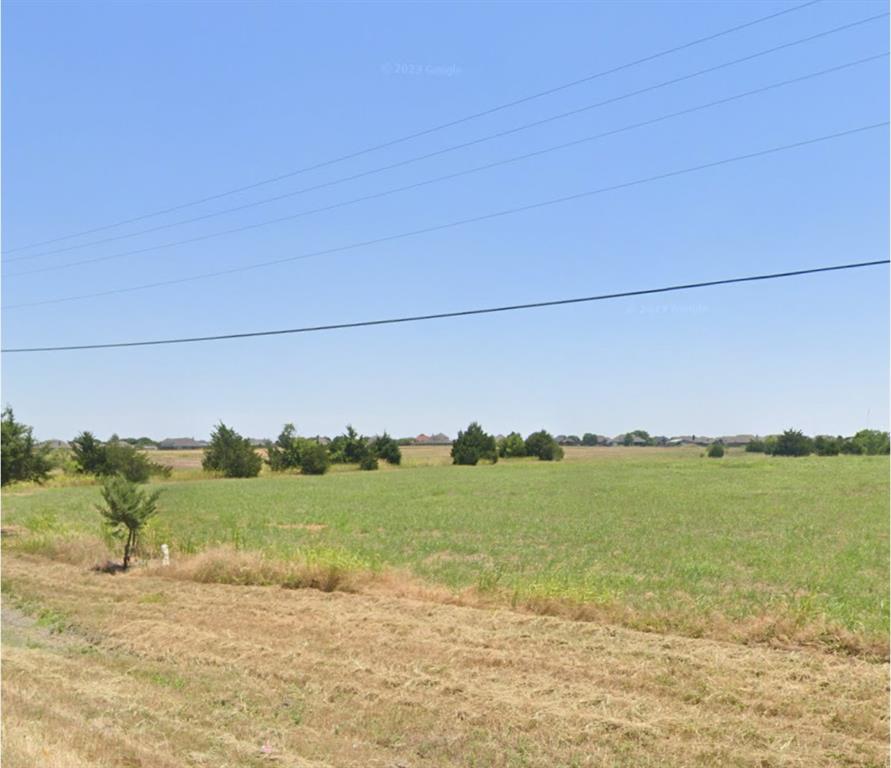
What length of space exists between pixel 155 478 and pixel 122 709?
62.2 metres

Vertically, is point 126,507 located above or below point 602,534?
above

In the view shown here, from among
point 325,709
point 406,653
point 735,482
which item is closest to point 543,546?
point 406,653

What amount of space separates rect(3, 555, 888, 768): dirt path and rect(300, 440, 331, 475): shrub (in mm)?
63126

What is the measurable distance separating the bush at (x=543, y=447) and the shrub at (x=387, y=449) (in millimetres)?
21214

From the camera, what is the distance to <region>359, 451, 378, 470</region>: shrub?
275ft

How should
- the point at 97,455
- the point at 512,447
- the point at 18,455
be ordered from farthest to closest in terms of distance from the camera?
the point at 512,447 < the point at 97,455 < the point at 18,455

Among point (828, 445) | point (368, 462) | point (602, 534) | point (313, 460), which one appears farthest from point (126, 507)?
point (828, 445)

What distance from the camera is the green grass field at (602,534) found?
13.3 m

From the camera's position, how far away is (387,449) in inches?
3452

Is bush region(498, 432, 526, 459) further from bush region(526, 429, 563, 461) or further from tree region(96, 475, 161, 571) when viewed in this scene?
tree region(96, 475, 161, 571)

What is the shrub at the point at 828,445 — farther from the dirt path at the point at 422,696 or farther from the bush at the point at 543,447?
the dirt path at the point at 422,696

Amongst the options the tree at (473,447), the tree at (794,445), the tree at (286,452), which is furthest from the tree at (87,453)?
the tree at (794,445)

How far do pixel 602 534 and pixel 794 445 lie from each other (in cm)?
8254

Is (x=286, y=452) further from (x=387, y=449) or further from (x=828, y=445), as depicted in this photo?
(x=828, y=445)
